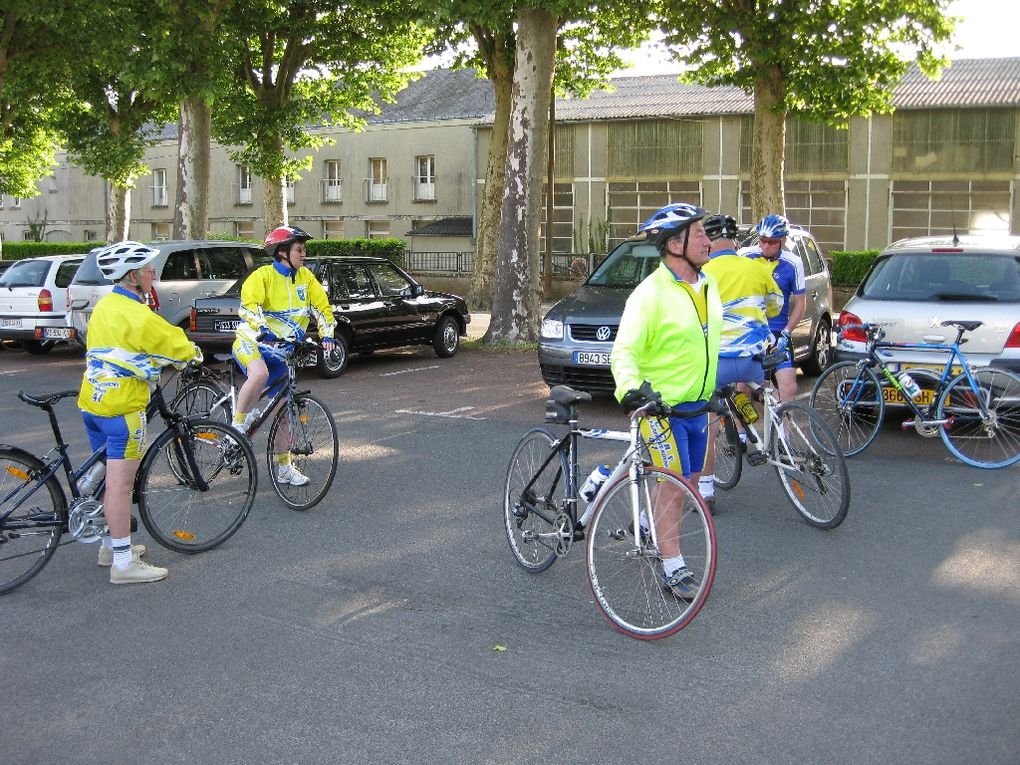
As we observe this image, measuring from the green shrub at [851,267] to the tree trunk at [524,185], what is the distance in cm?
1411

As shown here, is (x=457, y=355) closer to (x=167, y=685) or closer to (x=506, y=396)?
(x=506, y=396)

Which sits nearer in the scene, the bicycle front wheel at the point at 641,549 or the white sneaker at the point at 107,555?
the bicycle front wheel at the point at 641,549

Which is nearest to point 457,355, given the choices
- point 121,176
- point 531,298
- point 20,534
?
point 531,298

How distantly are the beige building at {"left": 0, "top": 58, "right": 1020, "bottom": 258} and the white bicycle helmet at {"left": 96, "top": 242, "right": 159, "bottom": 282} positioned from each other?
24.9 meters

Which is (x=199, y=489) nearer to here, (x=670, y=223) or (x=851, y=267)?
(x=670, y=223)

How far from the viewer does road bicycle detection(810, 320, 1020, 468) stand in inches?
A: 355

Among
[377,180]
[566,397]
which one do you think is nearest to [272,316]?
[566,397]

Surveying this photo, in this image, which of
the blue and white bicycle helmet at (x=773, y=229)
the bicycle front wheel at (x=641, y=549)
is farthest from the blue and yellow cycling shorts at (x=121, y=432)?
the blue and white bicycle helmet at (x=773, y=229)

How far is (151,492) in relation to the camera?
6.40 metres

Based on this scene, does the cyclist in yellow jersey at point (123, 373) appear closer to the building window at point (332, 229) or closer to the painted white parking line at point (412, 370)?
the painted white parking line at point (412, 370)

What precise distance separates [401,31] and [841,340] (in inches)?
860

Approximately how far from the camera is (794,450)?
7160 millimetres

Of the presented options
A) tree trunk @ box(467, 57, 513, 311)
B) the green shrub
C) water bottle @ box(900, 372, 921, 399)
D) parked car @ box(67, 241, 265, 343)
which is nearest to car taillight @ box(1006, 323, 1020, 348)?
water bottle @ box(900, 372, 921, 399)

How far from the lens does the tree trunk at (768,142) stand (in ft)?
77.8
